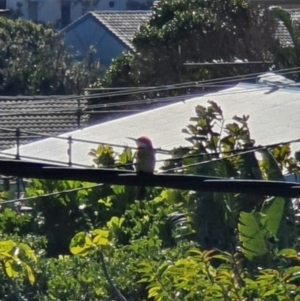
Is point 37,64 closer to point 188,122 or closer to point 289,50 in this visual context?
point 289,50

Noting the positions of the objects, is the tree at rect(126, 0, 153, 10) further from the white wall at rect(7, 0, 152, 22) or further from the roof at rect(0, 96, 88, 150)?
the roof at rect(0, 96, 88, 150)

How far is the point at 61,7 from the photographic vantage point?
59875mm

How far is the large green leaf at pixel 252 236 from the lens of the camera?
7062 millimetres

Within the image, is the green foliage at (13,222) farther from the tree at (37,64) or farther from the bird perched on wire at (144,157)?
the tree at (37,64)

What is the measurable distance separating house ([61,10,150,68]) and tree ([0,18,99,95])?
2328 mm

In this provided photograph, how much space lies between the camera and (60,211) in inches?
396

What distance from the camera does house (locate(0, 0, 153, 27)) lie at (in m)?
58.1

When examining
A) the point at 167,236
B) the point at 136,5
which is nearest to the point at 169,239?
the point at 167,236

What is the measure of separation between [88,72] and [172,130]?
73.9 ft

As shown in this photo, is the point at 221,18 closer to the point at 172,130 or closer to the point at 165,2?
the point at 165,2

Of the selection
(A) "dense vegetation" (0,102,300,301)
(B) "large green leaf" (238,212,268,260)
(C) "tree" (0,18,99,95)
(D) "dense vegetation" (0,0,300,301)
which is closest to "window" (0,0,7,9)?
(C) "tree" (0,18,99,95)

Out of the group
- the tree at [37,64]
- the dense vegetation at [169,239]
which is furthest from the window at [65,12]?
the dense vegetation at [169,239]

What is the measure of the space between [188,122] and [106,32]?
2794cm

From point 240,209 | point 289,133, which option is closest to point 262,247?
point 240,209
